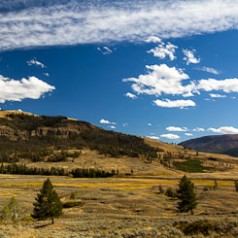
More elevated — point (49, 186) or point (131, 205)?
point (49, 186)

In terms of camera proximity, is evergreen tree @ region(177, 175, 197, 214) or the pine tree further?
evergreen tree @ region(177, 175, 197, 214)

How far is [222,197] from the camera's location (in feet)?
321

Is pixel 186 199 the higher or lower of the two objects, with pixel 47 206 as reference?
lower

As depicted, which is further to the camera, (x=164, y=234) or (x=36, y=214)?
(x=36, y=214)

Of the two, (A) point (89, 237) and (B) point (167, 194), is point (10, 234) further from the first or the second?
(B) point (167, 194)

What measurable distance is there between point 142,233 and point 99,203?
56.5 metres

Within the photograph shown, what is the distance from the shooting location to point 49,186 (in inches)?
2426

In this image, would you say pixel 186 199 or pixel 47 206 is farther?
pixel 186 199

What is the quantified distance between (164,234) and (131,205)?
5563cm

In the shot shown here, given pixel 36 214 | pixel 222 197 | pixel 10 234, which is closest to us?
pixel 10 234

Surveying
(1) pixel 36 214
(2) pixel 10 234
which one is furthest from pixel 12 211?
(2) pixel 10 234

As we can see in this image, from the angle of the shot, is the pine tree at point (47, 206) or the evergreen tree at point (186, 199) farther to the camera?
the evergreen tree at point (186, 199)

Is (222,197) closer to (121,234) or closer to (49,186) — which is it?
(49,186)

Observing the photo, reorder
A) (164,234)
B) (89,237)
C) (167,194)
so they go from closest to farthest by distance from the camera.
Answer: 1. (164,234)
2. (89,237)
3. (167,194)
